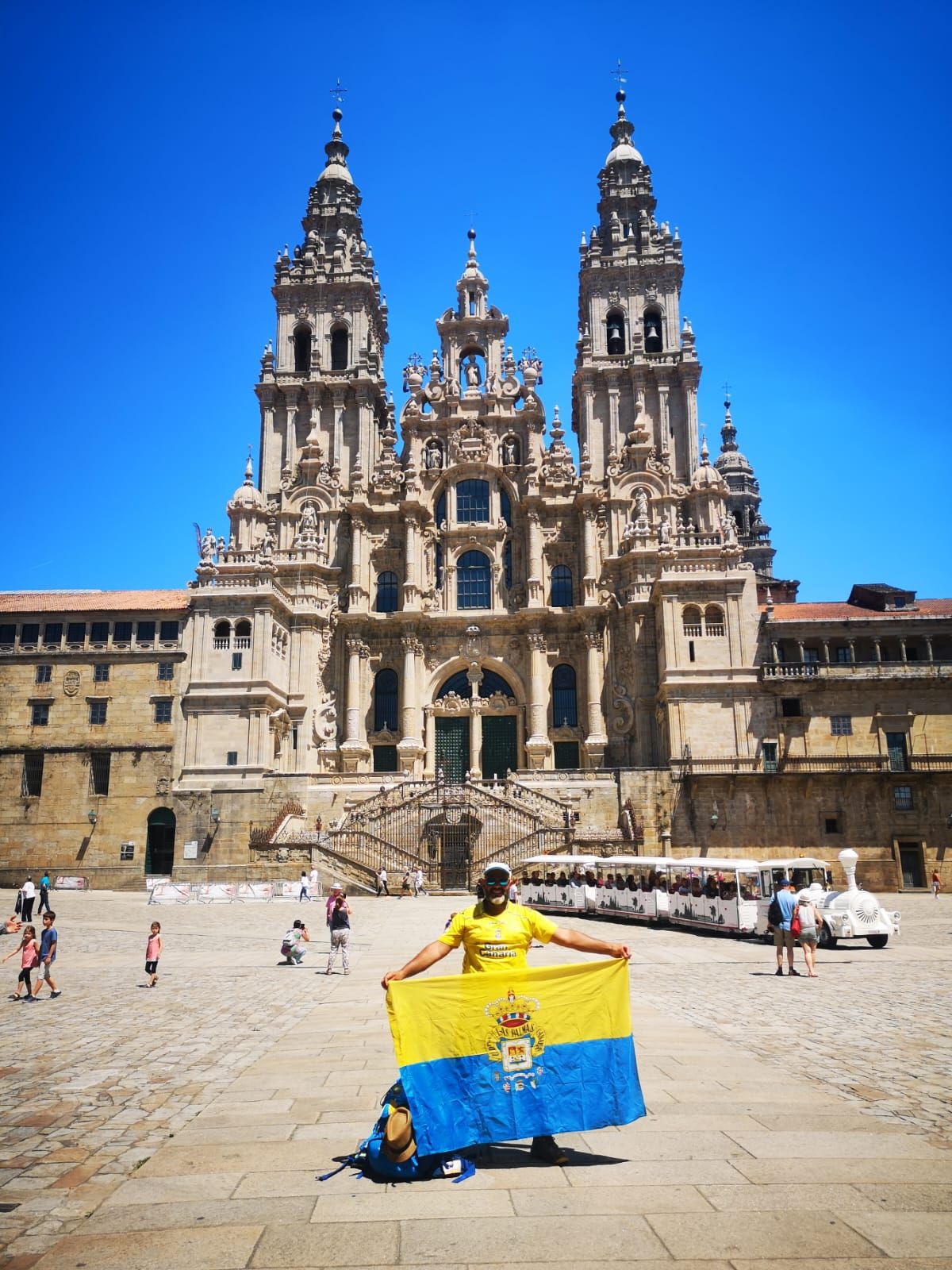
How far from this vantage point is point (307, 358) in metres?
57.7

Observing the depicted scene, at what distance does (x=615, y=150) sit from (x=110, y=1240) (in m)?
65.3

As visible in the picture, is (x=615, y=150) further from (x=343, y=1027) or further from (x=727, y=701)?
(x=343, y=1027)

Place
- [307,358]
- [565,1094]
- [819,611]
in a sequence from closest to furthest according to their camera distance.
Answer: [565,1094] < [819,611] < [307,358]

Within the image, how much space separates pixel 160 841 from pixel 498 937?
40485 millimetres

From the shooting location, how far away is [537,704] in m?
50.7

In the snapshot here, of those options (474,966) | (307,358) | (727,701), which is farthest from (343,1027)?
(307,358)

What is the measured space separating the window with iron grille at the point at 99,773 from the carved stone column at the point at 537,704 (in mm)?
20193

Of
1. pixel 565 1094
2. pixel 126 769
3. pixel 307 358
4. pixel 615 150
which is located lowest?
pixel 565 1094

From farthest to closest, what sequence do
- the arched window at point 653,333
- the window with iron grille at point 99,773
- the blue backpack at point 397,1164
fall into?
the arched window at point 653,333 → the window with iron grille at point 99,773 → the blue backpack at point 397,1164

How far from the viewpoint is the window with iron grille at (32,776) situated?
1779 inches

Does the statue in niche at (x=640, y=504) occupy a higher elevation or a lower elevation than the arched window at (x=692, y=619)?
higher

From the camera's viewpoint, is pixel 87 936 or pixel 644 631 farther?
pixel 644 631

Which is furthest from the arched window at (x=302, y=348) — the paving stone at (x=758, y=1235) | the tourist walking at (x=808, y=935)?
the paving stone at (x=758, y=1235)

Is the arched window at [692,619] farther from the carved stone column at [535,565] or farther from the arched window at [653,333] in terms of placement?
the arched window at [653,333]
